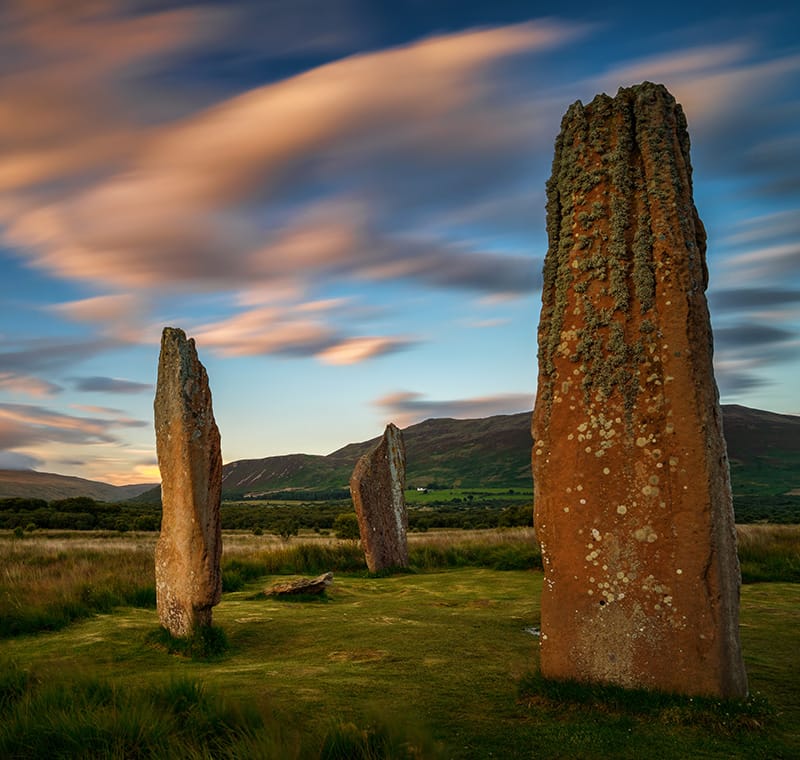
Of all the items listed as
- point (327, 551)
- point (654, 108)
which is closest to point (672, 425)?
point (654, 108)

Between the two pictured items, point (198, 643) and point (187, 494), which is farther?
point (187, 494)

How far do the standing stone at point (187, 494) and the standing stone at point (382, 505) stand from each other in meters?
8.30

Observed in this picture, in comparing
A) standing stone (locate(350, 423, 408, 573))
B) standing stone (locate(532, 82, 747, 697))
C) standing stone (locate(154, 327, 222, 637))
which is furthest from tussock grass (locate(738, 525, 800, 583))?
standing stone (locate(154, 327, 222, 637))

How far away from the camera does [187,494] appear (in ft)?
30.5

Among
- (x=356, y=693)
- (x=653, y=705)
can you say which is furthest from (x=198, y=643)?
(x=653, y=705)

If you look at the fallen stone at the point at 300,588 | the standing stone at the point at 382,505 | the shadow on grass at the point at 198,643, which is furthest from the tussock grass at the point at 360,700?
the standing stone at the point at 382,505

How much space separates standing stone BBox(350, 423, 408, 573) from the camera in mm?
18109

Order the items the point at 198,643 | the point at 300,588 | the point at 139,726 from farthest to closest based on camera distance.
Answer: the point at 300,588 < the point at 198,643 < the point at 139,726

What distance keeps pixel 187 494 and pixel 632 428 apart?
6.10m

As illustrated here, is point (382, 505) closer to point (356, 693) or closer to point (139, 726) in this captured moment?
point (356, 693)

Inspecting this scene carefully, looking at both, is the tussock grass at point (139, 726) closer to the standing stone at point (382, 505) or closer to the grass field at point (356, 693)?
the grass field at point (356, 693)

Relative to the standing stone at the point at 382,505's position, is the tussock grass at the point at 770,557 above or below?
below

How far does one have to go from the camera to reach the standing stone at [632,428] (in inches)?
223

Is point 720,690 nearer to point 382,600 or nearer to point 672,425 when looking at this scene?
point 672,425
